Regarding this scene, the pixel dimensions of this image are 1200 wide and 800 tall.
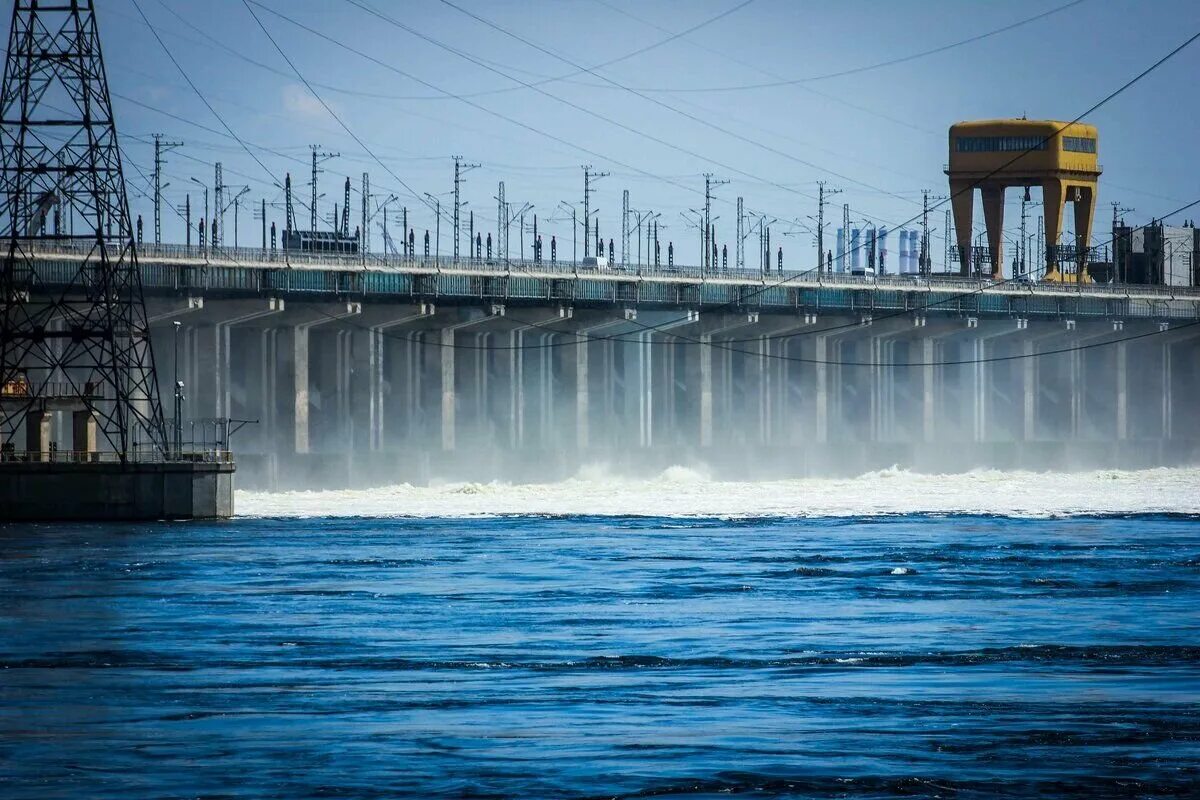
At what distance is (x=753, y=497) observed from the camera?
376 ft

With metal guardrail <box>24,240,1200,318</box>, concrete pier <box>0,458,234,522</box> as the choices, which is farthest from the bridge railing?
concrete pier <box>0,458,234,522</box>

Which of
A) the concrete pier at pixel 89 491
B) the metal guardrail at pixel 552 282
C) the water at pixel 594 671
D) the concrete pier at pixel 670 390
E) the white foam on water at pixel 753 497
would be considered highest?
the metal guardrail at pixel 552 282

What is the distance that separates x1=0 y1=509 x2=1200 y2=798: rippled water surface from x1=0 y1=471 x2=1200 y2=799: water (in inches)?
Result: 3.4

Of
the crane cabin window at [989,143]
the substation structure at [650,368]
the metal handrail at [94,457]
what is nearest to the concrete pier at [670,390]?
the substation structure at [650,368]

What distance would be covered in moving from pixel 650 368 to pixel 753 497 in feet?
117

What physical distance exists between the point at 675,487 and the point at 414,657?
300 feet

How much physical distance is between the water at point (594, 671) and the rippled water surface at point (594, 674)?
87mm

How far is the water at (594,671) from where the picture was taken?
24.7 metres

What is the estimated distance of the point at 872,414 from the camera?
6240 inches

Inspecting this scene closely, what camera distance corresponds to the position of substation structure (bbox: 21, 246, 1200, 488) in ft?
385

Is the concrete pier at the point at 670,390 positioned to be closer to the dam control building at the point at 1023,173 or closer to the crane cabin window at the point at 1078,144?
the dam control building at the point at 1023,173

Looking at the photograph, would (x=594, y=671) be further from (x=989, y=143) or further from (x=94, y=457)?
(x=989, y=143)

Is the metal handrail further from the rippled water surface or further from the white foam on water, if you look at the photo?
the rippled water surface

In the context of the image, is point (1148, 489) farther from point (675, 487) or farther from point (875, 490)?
point (675, 487)
